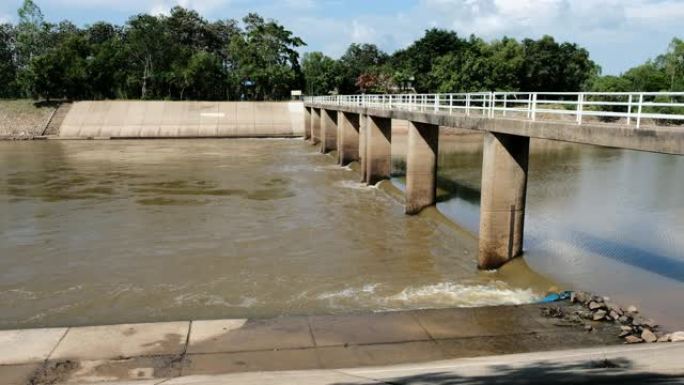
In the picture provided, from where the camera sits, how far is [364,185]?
30641 mm

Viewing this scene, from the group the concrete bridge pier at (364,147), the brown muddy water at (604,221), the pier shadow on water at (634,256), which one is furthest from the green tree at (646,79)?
the pier shadow on water at (634,256)

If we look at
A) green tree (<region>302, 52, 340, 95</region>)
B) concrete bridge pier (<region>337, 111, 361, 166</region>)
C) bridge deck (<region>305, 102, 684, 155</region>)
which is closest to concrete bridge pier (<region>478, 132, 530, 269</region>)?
bridge deck (<region>305, 102, 684, 155</region>)

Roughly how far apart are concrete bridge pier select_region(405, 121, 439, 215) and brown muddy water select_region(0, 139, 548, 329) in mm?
876

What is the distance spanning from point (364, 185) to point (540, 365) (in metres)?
23.0

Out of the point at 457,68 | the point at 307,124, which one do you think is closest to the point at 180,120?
the point at 307,124

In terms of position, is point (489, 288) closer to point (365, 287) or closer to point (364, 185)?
point (365, 287)

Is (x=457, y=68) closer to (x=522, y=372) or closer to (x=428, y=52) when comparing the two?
(x=428, y=52)

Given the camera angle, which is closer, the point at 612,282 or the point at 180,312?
the point at 180,312

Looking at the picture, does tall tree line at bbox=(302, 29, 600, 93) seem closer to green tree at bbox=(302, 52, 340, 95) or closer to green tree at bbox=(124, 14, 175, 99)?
green tree at bbox=(302, 52, 340, 95)

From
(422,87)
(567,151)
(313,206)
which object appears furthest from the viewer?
(422,87)

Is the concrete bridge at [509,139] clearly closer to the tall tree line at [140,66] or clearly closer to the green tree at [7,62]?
the tall tree line at [140,66]

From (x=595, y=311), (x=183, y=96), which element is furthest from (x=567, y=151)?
(x=183, y=96)

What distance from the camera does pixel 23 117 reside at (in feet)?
210

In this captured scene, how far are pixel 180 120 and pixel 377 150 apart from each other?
40041mm
